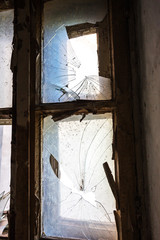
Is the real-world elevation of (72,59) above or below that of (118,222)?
above

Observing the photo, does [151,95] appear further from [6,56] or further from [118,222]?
[6,56]

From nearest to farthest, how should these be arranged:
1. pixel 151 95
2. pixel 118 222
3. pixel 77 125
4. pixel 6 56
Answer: pixel 151 95
pixel 118 222
pixel 77 125
pixel 6 56

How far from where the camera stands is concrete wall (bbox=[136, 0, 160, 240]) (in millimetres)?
623

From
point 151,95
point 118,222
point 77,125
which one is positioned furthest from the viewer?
point 77,125

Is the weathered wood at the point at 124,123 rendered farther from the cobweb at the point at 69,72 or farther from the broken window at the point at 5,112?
the broken window at the point at 5,112

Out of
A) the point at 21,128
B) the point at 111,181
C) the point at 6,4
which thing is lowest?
the point at 111,181

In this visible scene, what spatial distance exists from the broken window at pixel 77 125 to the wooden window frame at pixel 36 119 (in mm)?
33

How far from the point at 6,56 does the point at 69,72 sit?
1.23 ft

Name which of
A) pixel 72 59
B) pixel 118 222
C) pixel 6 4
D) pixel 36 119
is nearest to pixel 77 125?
pixel 36 119

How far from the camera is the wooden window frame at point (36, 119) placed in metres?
0.84

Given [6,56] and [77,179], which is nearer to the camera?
[77,179]

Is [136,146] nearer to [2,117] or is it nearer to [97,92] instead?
[97,92]

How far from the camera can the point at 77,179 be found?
0.94 meters

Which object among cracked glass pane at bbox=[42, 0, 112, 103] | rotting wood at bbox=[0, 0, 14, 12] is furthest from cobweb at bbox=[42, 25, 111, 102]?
rotting wood at bbox=[0, 0, 14, 12]
